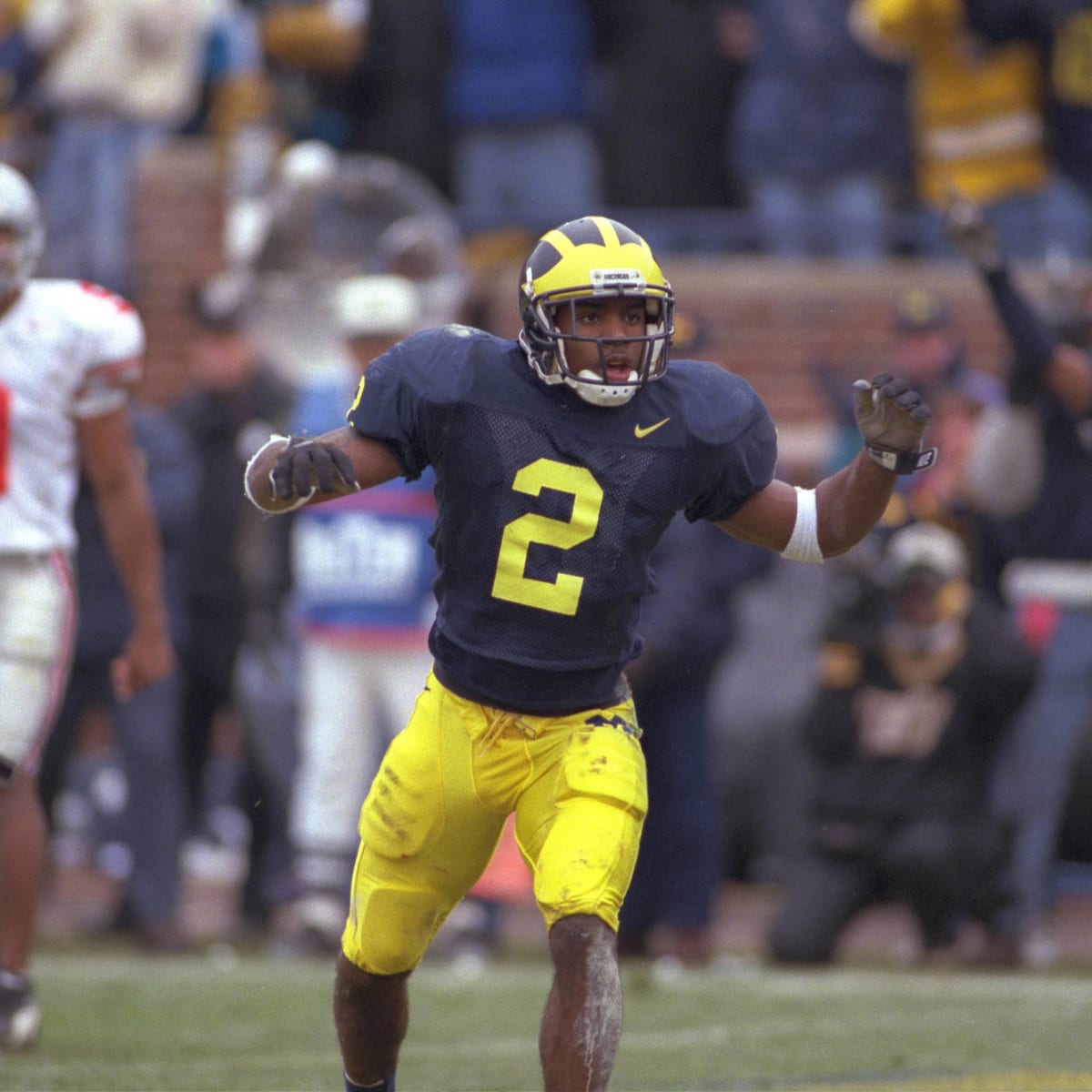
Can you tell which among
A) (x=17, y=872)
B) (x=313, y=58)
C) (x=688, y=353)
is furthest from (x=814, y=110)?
(x=17, y=872)

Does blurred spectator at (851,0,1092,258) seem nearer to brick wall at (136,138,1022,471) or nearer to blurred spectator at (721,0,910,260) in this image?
blurred spectator at (721,0,910,260)

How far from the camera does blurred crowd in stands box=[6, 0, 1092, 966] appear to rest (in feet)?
26.2

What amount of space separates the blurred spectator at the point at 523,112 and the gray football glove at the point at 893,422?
Answer: 6.23 m

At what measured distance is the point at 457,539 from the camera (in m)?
4.61

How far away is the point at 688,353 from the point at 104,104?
361 centimetres

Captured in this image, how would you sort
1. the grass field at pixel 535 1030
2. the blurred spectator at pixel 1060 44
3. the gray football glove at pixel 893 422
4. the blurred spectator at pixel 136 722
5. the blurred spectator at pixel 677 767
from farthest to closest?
the blurred spectator at pixel 1060 44, the blurred spectator at pixel 136 722, the blurred spectator at pixel 677 767, the grass field at pixel 535 1030, the gray football glove at pixel 893 422

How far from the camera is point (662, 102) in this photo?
1080 centimetres

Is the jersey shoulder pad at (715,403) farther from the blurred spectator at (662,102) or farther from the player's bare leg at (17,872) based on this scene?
the blurred spectator at (662,102)

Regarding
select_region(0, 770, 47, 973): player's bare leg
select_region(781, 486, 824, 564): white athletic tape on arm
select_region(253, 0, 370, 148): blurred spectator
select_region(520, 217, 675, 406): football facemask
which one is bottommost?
select_region(0, 770, 47, 973): player's bare leg

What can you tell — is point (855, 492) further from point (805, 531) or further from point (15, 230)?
point (15, 230)

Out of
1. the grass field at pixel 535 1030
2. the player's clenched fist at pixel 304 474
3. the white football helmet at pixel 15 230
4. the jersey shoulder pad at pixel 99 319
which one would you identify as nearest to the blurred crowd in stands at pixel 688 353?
the grass field at pixel 535 1030

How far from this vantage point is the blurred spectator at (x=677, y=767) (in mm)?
7773

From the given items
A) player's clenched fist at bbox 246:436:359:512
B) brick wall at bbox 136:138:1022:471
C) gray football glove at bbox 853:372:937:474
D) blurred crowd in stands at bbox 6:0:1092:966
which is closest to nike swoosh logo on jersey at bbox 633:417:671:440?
gray football glove at bbox 853:372:937:474

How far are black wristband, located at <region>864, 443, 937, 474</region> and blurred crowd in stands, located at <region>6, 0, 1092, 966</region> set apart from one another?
9.88 ft
